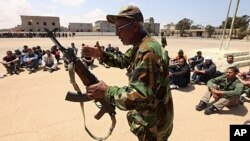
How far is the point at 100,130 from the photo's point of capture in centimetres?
435

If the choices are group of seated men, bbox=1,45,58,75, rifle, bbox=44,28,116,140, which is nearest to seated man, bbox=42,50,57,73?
group of seated men, bbox=1,45,58,75

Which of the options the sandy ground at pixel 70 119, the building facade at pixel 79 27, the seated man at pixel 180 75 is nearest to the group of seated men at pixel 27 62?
the sandy ground at pixel 70 119

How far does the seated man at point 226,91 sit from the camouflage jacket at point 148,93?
3497 millimetres

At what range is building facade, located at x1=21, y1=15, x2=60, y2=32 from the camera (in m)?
81.9

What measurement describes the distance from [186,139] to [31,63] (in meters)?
8.96

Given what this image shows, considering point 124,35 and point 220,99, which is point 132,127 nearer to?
point 124,35

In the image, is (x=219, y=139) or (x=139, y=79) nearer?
(x=139, y=79)

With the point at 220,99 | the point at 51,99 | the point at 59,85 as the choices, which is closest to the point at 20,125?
the point at 51,99

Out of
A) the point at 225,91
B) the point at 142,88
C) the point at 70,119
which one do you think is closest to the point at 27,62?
the point at 70,119

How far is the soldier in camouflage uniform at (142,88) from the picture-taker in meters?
1.53

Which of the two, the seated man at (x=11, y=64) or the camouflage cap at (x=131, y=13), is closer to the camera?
the camouflage cap at (x=131, y=13)

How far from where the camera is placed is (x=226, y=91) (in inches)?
195

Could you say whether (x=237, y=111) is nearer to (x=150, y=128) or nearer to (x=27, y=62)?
(x=150, y=128)

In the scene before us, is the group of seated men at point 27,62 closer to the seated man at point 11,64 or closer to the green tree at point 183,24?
the seated man at point 11,64
